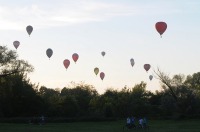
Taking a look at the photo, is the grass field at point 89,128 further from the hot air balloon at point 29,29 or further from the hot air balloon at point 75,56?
the hot air balloon at point 29,29

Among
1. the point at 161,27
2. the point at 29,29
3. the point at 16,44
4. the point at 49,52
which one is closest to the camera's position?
the point at 161,27

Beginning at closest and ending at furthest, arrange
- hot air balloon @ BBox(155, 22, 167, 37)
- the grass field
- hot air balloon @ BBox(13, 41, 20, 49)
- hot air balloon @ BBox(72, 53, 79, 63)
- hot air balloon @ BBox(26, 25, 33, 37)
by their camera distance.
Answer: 1. hot air balloon @ BBox(155, 22, 167, 37)
2. the grass field
3. hot air balloon @ BBox(26, 25, 33, 37)
4. hot air balloon @ BBox(72, 53, 79, 63)
5. hot air balloon @ BBox(13, 41, 20, 49)

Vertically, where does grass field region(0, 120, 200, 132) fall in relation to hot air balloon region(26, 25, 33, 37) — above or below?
below

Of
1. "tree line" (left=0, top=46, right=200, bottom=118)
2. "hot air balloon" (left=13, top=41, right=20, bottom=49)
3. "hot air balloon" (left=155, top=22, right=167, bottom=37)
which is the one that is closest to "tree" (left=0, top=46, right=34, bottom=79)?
"tree line" (left=0, top=46, right=200, bottom=118)

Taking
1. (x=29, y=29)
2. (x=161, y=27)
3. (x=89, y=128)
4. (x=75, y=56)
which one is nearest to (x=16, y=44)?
(x=29, y=29)

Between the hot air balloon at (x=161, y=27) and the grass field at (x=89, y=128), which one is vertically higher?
the hot air balloon at (x=161, y=27)

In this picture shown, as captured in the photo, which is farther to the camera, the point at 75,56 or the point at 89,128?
the point at 75,56

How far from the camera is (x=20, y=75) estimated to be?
262 feet

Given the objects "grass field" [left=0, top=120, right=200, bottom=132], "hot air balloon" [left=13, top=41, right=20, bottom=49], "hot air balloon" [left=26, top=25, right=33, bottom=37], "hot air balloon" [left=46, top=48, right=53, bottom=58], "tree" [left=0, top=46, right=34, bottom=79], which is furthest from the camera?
"tree" [left=0, top=46, right=34, bottom=79]

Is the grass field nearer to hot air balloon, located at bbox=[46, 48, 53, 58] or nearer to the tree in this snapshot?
hot air balloon, located at bbox=[46, 48, 53, 58]

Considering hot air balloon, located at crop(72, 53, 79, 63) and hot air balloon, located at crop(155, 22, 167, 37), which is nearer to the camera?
hot air balloon, located at crop(155, 22, 167, 37)

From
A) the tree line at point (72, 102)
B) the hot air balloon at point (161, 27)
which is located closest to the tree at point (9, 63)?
the tree line at point (72, 102)

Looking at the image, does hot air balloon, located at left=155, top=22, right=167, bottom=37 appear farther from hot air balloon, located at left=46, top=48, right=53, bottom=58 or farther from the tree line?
the tree line

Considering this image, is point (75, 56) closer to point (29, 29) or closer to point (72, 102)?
point (29, 29)
